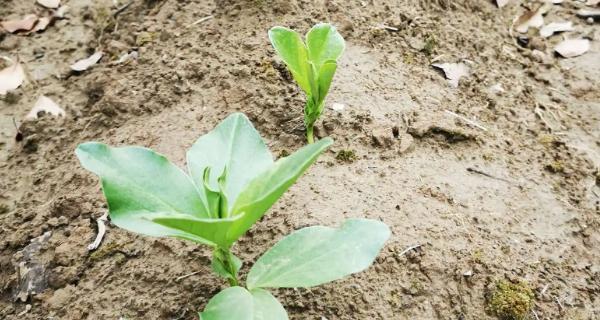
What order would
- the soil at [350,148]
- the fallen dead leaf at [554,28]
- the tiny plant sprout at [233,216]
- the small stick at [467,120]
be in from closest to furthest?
the tiny plant sprout at [233,216] → the soil at [350,148] → the small stick at [467,120] → the fallen dead leaf at [554,28]

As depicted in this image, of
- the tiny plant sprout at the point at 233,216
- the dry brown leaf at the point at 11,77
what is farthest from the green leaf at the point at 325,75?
the dry brown leaf at the point at 11,77

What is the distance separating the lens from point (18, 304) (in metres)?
1.77

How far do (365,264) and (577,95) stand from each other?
63.4 inches

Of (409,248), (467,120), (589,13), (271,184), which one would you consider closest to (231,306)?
(271,184)

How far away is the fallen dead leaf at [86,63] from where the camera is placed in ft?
8.61

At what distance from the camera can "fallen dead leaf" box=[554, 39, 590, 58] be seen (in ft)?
8.75

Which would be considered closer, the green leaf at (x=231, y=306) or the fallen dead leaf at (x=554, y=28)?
the green leaf at (x=231, y=306)

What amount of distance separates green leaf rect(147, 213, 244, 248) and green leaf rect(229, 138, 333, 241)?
1.2 inches

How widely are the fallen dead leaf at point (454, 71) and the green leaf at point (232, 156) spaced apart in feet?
3.53

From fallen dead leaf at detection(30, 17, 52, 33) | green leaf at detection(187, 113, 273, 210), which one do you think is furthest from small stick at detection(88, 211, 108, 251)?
fallen dead leaf at detection(30, 17, 52, 33)

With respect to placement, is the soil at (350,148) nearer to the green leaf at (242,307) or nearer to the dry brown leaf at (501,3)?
the dry brown leaf at (501,3)

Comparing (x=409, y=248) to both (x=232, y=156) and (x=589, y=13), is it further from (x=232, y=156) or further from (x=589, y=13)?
(x=589, y=13)

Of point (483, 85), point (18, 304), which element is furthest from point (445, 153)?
point (18, 304)

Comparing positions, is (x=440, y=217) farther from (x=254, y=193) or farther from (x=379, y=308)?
(x=254, y=193)
